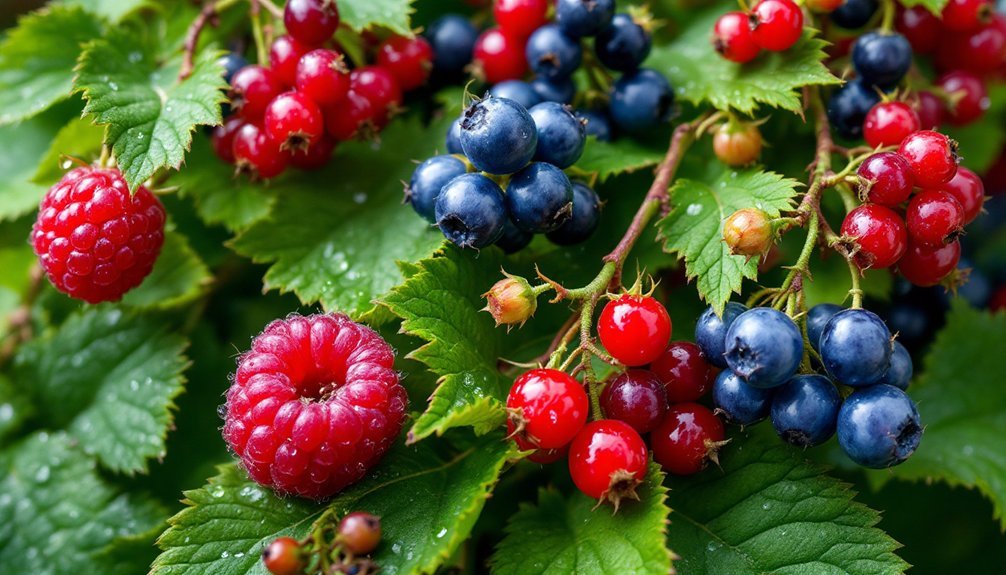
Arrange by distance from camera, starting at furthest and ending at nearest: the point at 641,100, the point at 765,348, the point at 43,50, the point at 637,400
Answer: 1. the point at 43,50
2. the point at 641,100
3. the point at 637,400
4. the point at 765,348

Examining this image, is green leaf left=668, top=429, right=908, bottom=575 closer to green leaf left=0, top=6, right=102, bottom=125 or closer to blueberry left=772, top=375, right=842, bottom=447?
blueberry left=772, top=375, right=842, bottom=447

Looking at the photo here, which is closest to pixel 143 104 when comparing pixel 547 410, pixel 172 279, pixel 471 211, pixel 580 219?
pixel 172 279

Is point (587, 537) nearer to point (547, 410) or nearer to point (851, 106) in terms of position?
point (547, 410)

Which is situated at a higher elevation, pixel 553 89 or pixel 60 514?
pixel 553 89

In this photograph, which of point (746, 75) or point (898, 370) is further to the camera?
point (746, 75)

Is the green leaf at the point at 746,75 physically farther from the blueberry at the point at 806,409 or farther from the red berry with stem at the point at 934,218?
the blueberry at the point at 806,409

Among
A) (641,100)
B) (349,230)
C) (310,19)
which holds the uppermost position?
(310,19)

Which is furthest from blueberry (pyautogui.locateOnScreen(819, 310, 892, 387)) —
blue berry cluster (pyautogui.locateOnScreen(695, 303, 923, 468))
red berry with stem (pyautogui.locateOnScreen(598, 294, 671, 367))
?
red berry with stem (pyautogui.locateOnScreen(598, 294, 671, 367))
